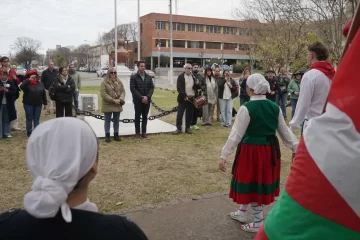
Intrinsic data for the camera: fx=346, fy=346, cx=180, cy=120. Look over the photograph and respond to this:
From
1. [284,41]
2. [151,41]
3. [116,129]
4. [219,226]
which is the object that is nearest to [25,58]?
[151,41]

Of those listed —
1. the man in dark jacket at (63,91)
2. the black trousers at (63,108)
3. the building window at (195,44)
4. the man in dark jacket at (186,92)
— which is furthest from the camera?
the building window at (195,44)

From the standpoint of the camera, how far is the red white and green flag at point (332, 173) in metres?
1.34

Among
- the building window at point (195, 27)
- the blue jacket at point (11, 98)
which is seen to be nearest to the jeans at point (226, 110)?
the blue jacket at point (11, 98)

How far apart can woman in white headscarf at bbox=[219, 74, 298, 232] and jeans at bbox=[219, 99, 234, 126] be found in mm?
7290

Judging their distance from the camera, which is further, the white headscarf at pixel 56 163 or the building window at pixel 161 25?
the building window at pixel 161 25

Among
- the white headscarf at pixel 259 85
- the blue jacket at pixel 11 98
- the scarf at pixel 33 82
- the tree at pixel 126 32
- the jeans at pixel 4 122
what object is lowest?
the jeans at pixel 4 122

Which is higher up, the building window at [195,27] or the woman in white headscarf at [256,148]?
the building window at [195,27]

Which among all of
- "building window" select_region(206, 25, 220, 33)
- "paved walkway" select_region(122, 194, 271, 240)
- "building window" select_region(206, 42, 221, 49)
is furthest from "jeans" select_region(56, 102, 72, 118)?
"building window" select_region(206, 25, 220, 33)

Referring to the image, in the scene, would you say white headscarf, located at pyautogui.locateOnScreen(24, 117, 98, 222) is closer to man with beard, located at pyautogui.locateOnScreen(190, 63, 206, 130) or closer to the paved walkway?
the paved walkway

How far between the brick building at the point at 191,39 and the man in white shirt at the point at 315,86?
226 feet

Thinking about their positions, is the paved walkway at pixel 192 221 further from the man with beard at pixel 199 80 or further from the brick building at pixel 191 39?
the brick building at pixel 191 39

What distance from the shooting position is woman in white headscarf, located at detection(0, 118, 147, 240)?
131cm

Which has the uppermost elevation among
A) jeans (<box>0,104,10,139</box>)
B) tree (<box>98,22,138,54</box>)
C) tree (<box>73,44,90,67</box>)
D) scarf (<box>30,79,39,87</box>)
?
tree (<box>98,22,138,54</box>)

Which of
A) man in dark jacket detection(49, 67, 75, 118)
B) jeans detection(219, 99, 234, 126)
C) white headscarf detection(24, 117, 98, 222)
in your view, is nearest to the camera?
white headscarf detection(24, 117, 98, 222)
